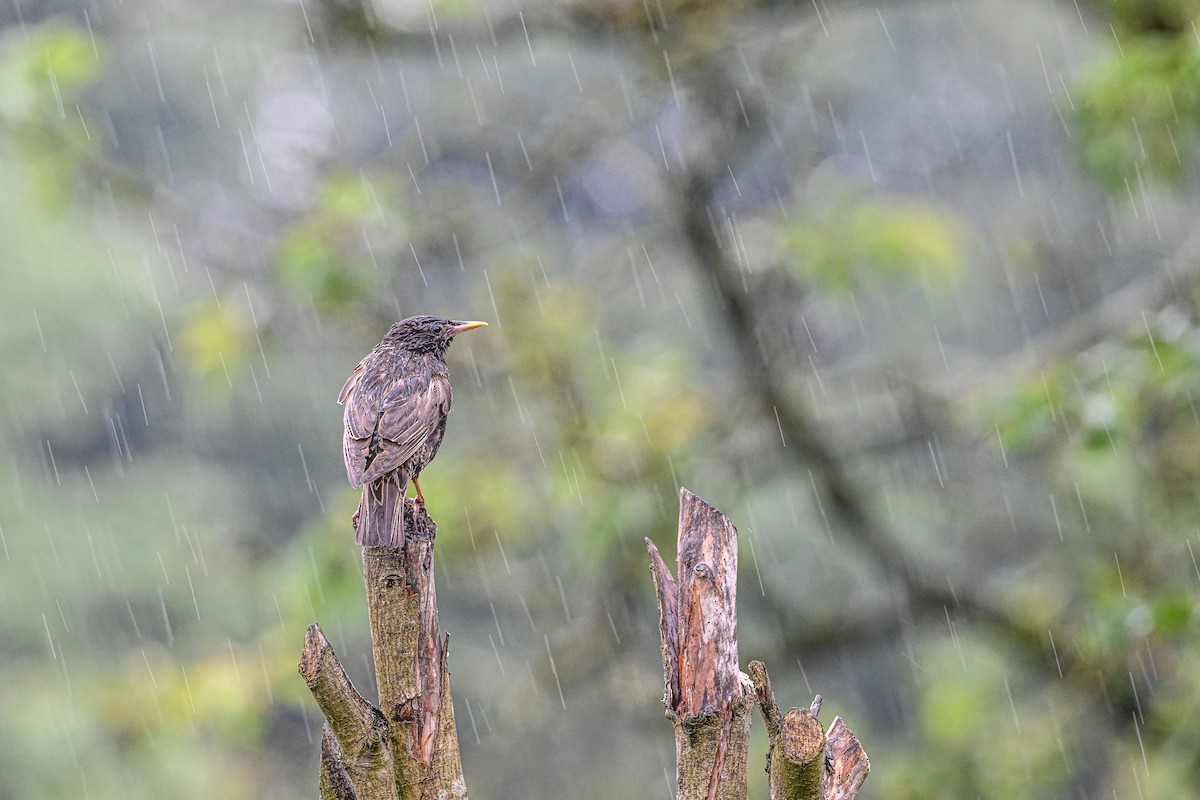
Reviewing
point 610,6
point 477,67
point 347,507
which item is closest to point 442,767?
point 347,507

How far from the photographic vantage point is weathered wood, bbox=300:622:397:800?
1.72 metres

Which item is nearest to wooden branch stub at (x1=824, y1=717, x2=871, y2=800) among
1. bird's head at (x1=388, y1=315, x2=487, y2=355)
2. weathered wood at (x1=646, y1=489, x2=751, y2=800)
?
weathered wood at (x1=646, y1=489, x2=751, y2=800)

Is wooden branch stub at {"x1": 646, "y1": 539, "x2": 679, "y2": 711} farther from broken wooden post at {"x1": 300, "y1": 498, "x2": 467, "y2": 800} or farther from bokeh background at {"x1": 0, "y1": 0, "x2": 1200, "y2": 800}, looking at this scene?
bokeh background at {"x1": 0, "y1": 0, "x2": 1200, "y2": 800}

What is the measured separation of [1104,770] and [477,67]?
1017 centimetres

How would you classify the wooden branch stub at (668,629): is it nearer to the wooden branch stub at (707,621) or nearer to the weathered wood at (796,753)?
the wooden branch stub at (707,621)

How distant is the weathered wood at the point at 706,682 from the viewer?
172cm

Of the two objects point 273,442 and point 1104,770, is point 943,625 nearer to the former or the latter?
point 1104,770

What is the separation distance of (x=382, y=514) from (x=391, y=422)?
1.46 feet

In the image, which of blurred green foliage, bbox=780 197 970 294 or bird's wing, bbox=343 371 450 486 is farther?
blurred green foliage, bbox=780 197 970 294

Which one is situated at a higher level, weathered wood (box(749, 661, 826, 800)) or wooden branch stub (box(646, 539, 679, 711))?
wooden branch stub (box(646, 539, 679, 711))

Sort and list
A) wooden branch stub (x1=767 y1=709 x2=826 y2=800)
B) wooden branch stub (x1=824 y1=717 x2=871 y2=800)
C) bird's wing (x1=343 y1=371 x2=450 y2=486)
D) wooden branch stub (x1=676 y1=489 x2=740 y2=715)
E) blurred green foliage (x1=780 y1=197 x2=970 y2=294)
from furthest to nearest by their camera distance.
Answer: blurred green foliage (x1=780 y1=197 x2=970 y2=294) → bird's wing (x1=343 y1=371 x2=450 y2=486) → wooden branch stub (x1=824 y1=717 x2=871 y2=800) → wooden branch stub (x1=676 y1=489 x2=740 y2=715) → wooden branch stub (x1=767 y1=709 x2=826 y2=800)

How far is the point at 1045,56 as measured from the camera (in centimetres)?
1111

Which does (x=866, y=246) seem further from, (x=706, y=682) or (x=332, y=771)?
(x=332, y=771)

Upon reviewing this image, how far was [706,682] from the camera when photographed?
1.72 meters
